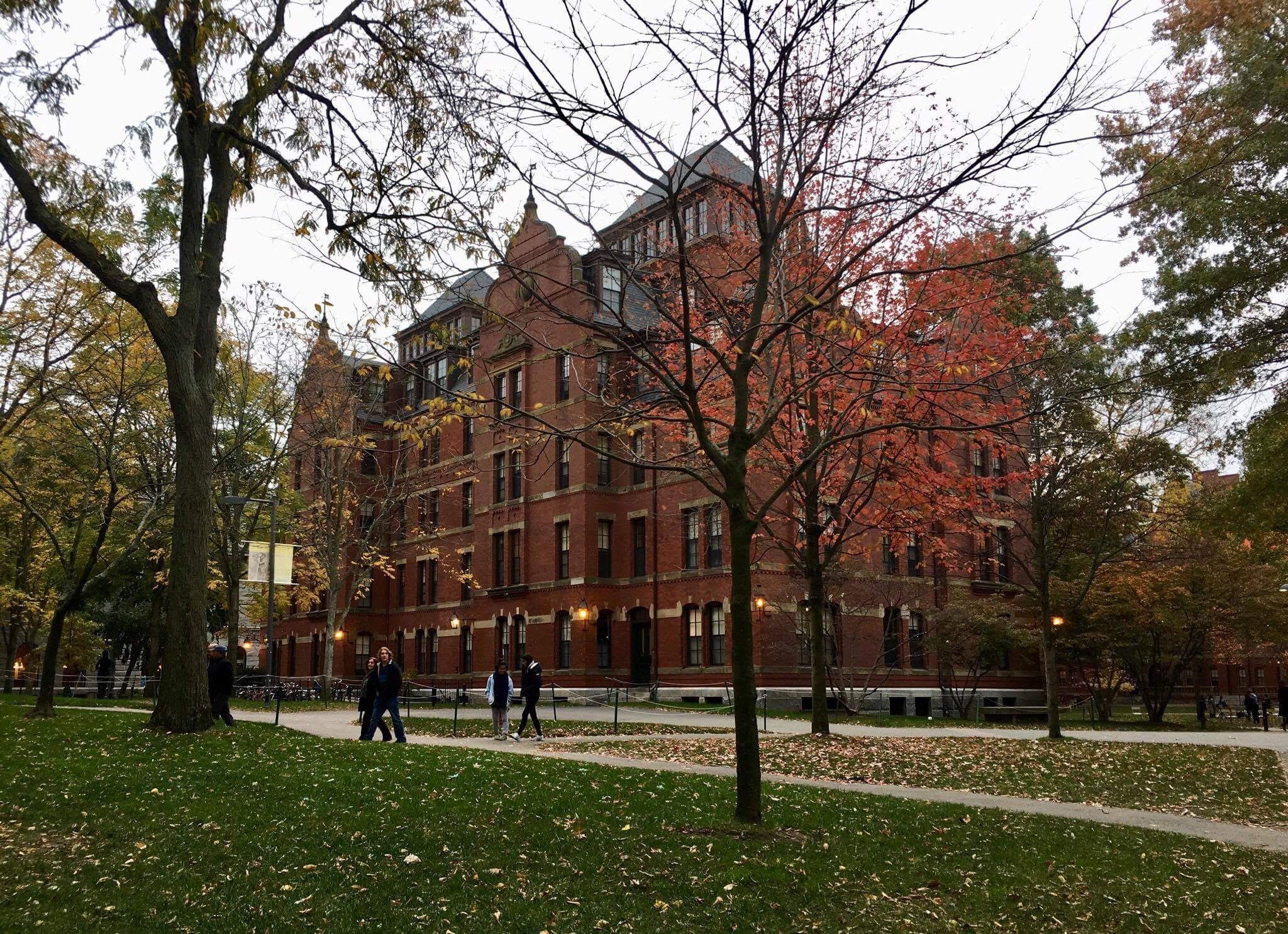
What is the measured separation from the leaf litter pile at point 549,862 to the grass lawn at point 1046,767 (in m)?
2.94

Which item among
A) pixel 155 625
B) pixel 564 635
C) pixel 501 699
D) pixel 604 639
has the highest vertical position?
pixel 155 625

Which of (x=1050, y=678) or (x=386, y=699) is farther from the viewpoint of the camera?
(x=1050, y=678)

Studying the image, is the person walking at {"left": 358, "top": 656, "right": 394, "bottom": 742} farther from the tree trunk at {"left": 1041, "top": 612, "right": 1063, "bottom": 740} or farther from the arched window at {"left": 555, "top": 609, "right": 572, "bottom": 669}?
the arched window at {"left": 555, "top": 609, "right": 572, "bottom": 669}

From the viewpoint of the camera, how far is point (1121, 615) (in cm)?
3466

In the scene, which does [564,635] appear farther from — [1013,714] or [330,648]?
[1013,714]

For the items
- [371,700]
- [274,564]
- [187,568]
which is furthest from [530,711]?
[274,564]

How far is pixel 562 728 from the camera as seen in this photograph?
81.3 feet

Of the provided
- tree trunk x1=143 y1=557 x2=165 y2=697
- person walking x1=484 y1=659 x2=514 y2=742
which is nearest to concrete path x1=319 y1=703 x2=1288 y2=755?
person walking x1=484 y1=659 x2=514 y2=742

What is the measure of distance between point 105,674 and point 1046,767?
45.6 metres

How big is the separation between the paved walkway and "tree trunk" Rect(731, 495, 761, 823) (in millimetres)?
3594

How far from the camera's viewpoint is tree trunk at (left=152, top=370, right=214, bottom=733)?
616 inches

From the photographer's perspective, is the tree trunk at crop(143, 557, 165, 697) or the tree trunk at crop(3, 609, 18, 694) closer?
the tree trunk at crop(3, 609, 18, 694)

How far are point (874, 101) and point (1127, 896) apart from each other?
7.66m

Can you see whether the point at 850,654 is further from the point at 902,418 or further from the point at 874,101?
the point at 874,101
